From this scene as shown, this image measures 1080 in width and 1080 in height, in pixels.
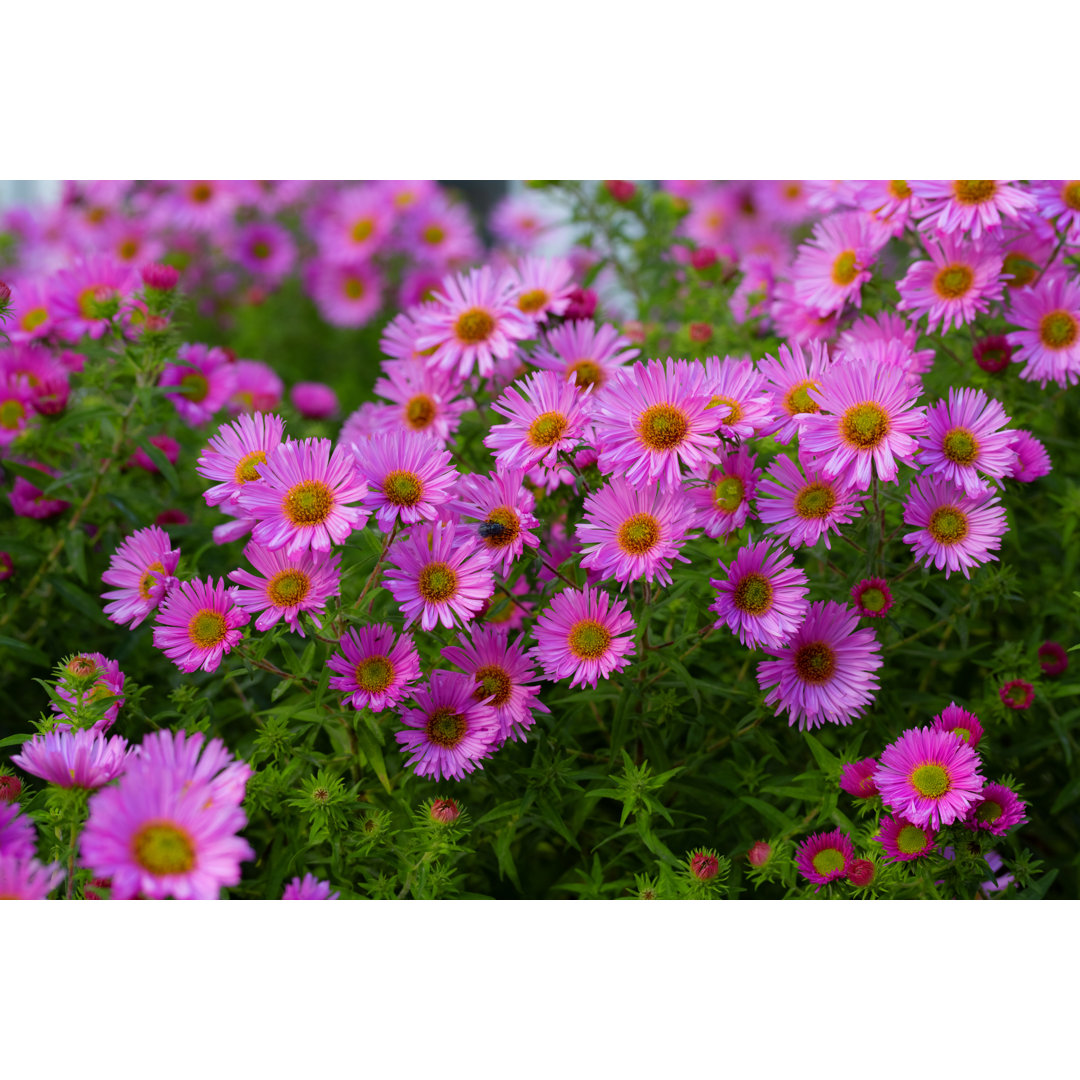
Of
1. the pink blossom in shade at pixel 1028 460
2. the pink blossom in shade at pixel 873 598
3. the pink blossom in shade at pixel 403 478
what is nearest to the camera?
the pink blossom in shade at pixel 403 478

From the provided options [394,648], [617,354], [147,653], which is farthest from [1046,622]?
[147,653]

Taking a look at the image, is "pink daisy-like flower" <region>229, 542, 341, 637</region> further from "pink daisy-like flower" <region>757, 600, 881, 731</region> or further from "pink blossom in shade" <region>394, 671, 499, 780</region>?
"pink daisy-like flower" <region>757, 600, 881, 731</region>

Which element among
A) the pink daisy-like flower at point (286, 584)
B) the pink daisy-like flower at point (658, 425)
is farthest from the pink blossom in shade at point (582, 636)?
the pink daisy-like flower at point (286, 584)

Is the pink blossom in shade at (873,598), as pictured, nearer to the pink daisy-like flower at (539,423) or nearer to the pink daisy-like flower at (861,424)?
the pink daisy-like flower at (861,424)

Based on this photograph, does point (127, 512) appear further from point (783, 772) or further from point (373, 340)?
point (373, 340)

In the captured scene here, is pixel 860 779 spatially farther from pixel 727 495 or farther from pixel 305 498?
pixel 305 498

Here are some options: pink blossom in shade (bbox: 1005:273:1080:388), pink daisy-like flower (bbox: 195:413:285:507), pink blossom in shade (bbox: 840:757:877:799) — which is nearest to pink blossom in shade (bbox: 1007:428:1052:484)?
pink blossom in shade (bbox: 1005:273:1080:388)
